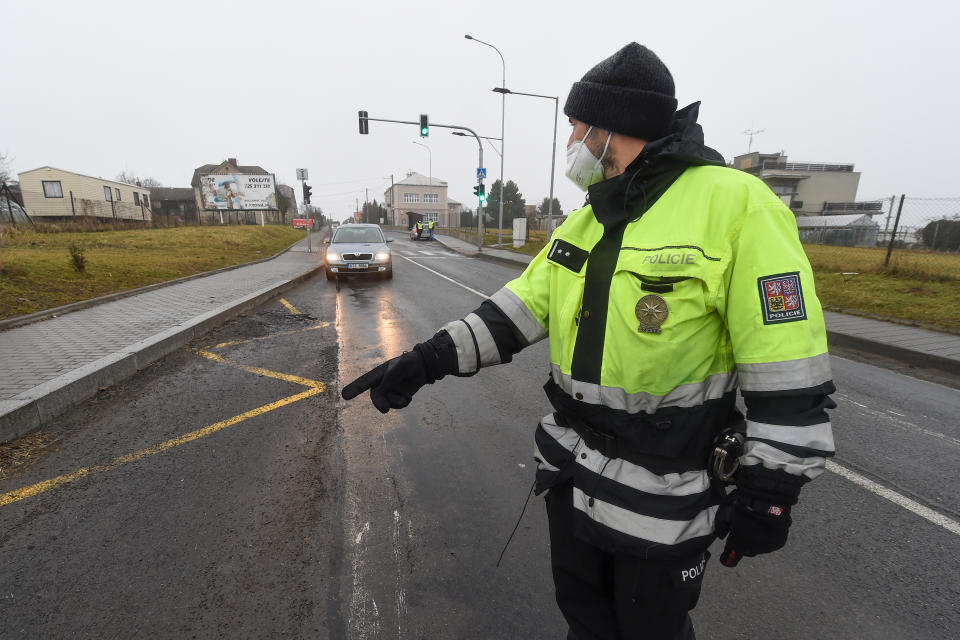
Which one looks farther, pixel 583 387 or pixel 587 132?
pixel 587 132

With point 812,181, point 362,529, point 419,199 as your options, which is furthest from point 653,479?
point 419,199

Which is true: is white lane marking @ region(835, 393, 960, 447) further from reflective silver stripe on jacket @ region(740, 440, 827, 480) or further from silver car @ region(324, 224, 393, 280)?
silver car @ region(324, 224, 393, 280)

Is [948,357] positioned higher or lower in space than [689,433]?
lower

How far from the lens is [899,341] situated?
6496 millimetres

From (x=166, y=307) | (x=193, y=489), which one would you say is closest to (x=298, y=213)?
(x=166, y=307)

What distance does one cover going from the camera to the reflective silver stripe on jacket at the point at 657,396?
50.1 inches

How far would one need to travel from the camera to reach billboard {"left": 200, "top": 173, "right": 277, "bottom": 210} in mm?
45031

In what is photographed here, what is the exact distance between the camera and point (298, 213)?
103000 millimetres

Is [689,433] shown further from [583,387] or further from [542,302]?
[542,302]

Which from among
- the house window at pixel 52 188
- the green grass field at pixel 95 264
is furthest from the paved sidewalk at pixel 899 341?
the house window at pixel 52 188

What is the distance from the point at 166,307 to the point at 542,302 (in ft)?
29.2

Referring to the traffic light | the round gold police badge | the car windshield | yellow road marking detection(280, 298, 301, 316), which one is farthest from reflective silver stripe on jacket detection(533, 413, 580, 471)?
the traffic light

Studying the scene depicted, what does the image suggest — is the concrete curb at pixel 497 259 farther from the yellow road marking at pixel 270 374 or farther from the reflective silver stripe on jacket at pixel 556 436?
the reflective silver stripe on jacket at pixel 556 436

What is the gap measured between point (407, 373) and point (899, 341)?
26.2 ft
